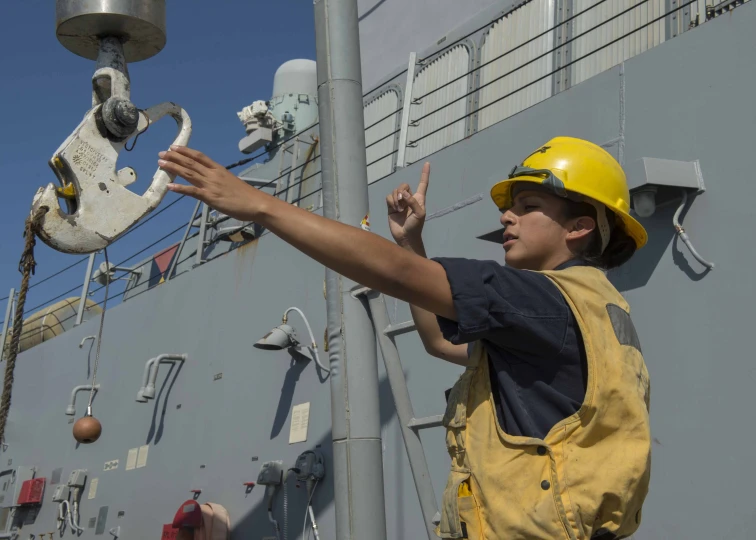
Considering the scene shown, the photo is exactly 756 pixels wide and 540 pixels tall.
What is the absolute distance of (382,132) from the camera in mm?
7734

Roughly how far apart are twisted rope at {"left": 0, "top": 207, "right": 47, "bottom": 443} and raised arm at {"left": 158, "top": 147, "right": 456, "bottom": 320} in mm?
1724

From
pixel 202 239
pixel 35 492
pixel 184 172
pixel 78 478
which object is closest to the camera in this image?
pixel 184 172

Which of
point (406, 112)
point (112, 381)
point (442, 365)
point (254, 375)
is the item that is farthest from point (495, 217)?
point (112, 381)

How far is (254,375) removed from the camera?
7027 mm

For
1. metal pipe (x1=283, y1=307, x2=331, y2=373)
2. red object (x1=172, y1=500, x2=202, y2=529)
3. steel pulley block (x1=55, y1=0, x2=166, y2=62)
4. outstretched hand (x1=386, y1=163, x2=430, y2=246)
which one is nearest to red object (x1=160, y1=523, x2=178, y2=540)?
red object (x1=172, y1=500, x2=202, y2=529)

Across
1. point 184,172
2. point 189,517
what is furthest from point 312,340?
point 184,172

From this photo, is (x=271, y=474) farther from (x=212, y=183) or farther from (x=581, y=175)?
(x=212, y=183)

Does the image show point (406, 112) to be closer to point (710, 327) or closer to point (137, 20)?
point (137, 20)

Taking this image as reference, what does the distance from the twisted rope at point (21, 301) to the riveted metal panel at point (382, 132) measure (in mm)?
3286

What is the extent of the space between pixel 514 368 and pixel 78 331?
30.5ft

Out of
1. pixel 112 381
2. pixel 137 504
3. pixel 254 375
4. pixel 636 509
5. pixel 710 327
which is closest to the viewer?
pixel 636 509

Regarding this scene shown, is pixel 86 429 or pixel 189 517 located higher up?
pixel 86 429

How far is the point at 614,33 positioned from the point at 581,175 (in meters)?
3.33

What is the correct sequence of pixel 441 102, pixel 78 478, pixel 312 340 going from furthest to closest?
pixel 78 478 → pixel 441 102 → pixel 312 340
